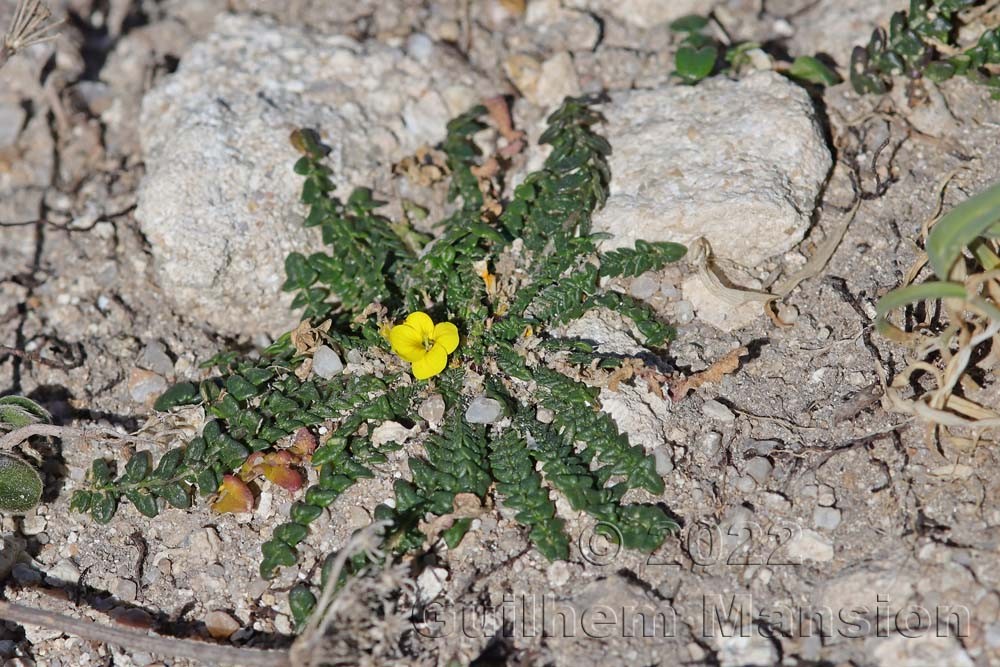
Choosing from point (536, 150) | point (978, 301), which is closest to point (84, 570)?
point (536, 150)

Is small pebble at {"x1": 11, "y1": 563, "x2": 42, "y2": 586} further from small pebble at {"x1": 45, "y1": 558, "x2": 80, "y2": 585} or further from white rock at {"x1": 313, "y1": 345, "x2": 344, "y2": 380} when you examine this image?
white rock at {"x1": 313, "y1": 345, "x2": 344, "y2": 380}

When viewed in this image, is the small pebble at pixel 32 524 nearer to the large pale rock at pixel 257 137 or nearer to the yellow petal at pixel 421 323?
the large pale rock at pixel 257 137

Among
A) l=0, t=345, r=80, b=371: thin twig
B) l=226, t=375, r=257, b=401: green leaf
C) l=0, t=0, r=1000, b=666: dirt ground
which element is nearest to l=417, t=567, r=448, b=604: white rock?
l=0, t=0, r=1000, b=666: dirt ground

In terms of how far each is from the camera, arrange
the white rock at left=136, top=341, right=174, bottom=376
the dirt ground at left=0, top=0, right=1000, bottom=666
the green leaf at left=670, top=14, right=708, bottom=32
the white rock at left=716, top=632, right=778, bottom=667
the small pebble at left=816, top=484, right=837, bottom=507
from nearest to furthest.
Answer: the white rock at left=716, top=632, right=778, bottom=667
the dirt ground at left=0, top=0, right=1000, bottom=666
the small pebble at left=816, top=484, right=837, bottom=507
the white rock at left=136, top=341, right=174, bottom=376
the green leaf at left=670, top=14, right=708, bottom=32

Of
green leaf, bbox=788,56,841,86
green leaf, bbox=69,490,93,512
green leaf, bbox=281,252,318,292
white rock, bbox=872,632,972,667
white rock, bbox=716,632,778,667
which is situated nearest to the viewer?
white rock, bbox=872,632,972,667

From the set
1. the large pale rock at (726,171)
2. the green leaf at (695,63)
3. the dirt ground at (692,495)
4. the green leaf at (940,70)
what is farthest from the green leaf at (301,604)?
the green leaf at (940,70)

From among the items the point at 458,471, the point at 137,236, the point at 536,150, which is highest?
the point at 536,150

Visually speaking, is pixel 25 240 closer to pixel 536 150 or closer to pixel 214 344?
pixel 214 344
